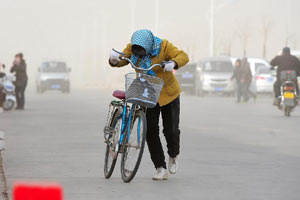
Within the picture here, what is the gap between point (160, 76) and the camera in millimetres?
9078

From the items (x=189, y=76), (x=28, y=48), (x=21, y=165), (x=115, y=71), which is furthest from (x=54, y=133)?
(x=28, y=48)

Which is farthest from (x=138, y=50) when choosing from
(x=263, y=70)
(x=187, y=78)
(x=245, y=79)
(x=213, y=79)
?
(x=187, y=78)

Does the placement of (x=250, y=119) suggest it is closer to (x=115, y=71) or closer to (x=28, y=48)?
(x=115, y=71)

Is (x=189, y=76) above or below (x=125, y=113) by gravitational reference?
below

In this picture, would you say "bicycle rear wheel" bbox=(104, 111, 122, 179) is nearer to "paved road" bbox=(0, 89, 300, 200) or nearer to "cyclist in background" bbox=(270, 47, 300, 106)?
"paved road" bbox=(0, 89, 300, 200)

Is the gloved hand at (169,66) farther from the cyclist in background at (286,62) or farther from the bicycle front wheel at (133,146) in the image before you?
the cyclist in background at (286,62)

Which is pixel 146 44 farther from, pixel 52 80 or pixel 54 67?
pixel 54 67

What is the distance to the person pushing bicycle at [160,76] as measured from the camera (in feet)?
A: 28.7

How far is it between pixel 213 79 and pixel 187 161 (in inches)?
1209

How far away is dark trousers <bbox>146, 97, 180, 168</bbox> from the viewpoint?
9.24m

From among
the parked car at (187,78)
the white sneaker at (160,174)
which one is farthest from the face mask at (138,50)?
the parked car at (187,78)

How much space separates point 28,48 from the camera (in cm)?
17200

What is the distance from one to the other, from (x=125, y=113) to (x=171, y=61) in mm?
765

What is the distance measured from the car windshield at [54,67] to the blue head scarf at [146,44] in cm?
4482
